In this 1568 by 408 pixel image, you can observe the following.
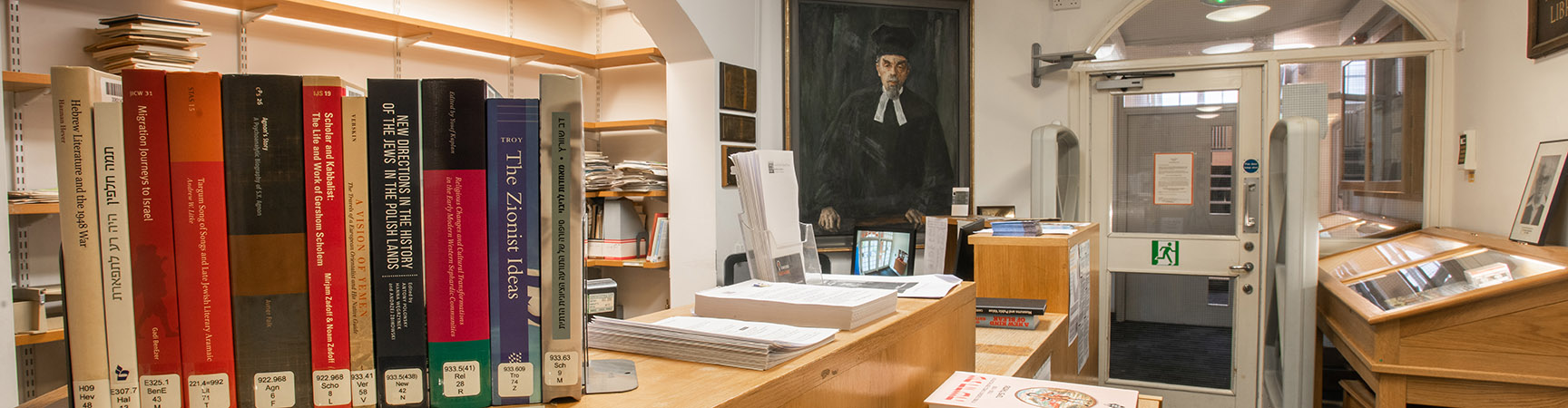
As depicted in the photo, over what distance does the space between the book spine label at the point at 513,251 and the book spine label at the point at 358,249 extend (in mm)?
94

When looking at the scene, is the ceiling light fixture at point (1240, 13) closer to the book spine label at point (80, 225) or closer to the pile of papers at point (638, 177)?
the pile of papers at point (638, 177)

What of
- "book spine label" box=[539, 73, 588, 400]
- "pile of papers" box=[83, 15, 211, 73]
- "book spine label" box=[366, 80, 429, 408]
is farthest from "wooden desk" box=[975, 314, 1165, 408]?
"pile of papers" box=[83, 15, 211, 73]

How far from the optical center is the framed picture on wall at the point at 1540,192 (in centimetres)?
286

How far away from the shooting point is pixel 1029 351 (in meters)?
1.99

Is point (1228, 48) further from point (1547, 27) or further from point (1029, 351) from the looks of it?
point (1029, 351)

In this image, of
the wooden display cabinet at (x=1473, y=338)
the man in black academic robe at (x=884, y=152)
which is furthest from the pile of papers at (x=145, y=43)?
the wooden display cabinet at (x=1473, y=338)

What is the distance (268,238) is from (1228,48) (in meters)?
4.60

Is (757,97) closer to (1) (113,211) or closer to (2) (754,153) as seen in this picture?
(2) (754,153)

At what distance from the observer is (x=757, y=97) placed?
14.3ft

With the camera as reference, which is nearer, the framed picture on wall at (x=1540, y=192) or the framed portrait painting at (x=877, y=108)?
the framed picture on wall at (x=1540, y=192)

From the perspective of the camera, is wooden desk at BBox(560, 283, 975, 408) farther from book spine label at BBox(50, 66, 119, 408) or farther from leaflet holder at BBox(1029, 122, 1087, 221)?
leaflet holder at BBox(1029, 122, 1087, 221)

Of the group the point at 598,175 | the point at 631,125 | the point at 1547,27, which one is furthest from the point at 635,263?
the point at 1547,27

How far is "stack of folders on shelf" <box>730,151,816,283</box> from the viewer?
1.35 meters

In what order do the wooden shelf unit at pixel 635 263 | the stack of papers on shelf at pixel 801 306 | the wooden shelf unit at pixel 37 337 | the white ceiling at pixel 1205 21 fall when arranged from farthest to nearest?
the wooden shelf unit at pixel 635 263 < the white ceiling at pixel 1205 21 < the wooden shelf unit at pixel 37 337 < the stack of papers on shelf at pixel 801 306
